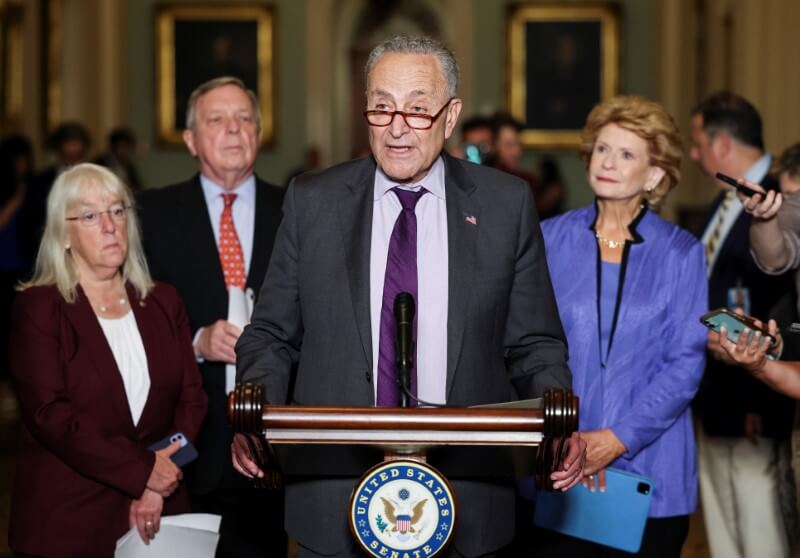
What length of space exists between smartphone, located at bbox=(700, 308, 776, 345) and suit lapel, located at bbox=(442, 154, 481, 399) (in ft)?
2.58

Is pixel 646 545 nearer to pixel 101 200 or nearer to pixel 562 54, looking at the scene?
pixel 101 200

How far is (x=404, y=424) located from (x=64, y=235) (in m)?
2.13

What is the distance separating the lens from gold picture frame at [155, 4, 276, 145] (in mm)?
18297

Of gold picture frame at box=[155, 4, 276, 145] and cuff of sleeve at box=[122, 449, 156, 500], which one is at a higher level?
gold picture frame at box=[155, 4, 276, 145]

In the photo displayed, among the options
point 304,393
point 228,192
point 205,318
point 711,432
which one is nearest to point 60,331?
point 205,318

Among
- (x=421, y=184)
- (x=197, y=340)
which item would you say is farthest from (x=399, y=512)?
(x=197, y=340)

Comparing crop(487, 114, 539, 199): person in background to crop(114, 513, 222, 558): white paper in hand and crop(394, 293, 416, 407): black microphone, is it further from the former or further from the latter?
crop(394, 293, 416, 407): black microphone

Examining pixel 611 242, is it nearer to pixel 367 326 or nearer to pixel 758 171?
pixel 367 326

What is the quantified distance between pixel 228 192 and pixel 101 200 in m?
0.65

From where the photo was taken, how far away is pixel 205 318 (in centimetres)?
470

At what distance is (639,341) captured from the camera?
4.10m

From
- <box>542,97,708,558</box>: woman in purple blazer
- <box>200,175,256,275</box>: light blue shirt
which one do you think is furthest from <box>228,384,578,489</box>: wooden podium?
<box>200,175,256,275</box>: light blue shirt

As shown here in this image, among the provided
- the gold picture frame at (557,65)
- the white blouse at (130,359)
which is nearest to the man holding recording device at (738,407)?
the white blouse at (130,359)

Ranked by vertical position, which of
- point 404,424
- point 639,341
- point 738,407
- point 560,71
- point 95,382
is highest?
point 560,71
